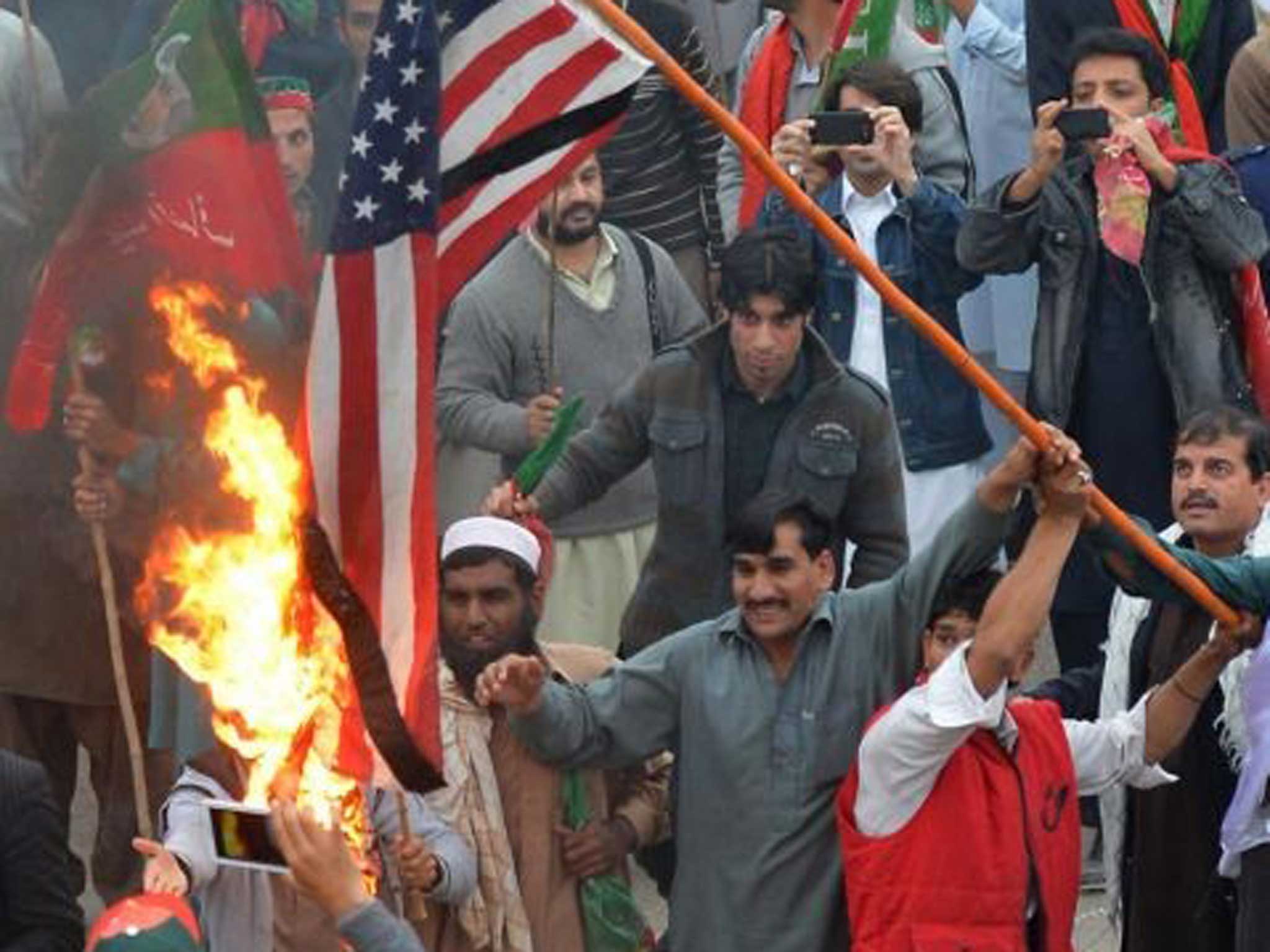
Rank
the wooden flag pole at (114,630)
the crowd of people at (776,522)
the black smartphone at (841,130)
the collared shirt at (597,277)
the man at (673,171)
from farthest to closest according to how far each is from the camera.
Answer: the man at (673,171), the collared shirt at (597,277), the black smartphone at (841,130), the wooden flag pole at (114,630), the crowd of people at (776,522)

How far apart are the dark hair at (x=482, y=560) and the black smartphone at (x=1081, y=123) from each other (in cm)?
221

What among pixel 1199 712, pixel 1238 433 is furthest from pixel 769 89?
pixel 1199 712

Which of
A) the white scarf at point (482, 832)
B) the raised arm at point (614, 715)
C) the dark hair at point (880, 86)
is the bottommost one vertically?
the white scarf at point (482, 832)

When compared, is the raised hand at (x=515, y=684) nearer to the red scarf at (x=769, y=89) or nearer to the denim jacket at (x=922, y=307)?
the denim jacket at (x=922, y=307)

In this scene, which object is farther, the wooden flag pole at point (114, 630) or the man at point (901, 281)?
the man at point (901, 281)

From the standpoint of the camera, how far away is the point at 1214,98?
13.9 metres

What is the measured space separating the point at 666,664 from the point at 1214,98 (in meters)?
4.63

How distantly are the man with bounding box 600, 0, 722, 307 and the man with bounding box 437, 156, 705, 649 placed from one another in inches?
39.9

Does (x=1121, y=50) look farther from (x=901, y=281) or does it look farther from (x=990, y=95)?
(x=990, y=95)

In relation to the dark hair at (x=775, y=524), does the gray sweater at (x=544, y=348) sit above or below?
above

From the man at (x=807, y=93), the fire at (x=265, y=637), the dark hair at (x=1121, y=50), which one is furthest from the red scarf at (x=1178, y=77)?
the fire at (x=265, y=637)

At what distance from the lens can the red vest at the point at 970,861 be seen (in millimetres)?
9461

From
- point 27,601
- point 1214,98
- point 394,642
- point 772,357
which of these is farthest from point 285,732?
point 1214,98

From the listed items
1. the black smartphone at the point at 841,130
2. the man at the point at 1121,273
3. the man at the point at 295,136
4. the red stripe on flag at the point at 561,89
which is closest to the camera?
the red stripe on flag at the point at 561,89
